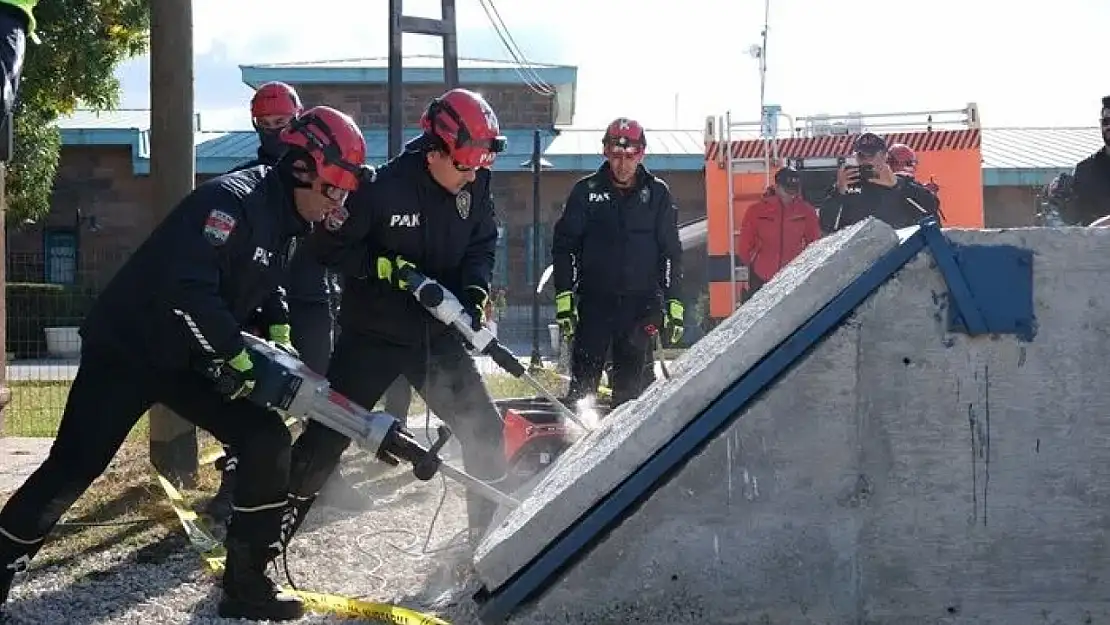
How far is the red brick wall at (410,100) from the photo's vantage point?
24969 mm

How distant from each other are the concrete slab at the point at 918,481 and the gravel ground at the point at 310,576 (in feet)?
2.54

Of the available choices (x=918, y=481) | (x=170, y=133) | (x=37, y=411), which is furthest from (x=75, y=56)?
(x=918, y=481)

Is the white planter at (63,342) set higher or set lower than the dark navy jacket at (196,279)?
lower

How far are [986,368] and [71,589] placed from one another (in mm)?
3567

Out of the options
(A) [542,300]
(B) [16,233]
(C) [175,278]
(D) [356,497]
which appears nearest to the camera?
(C) [175,278]

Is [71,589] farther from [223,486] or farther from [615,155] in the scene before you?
[615,155]

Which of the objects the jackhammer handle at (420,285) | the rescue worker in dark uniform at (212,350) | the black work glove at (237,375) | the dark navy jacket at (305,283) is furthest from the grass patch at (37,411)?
the black work glove at (237,375)

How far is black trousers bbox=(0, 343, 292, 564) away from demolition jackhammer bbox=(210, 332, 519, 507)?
0.17 metres

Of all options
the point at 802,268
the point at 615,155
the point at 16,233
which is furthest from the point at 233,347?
the point at 16,233

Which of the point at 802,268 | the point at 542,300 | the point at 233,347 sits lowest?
the point at 542,300

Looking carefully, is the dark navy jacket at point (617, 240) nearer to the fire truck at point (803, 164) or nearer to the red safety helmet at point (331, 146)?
the red safety helmet at point (331, 146)

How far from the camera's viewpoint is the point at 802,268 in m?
4.54

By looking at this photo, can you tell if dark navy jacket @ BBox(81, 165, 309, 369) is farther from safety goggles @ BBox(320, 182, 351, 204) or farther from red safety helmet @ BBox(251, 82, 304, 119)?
red safety helmet @ BBox(251, 82, 304, 119)

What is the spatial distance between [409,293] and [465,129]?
722 mm
